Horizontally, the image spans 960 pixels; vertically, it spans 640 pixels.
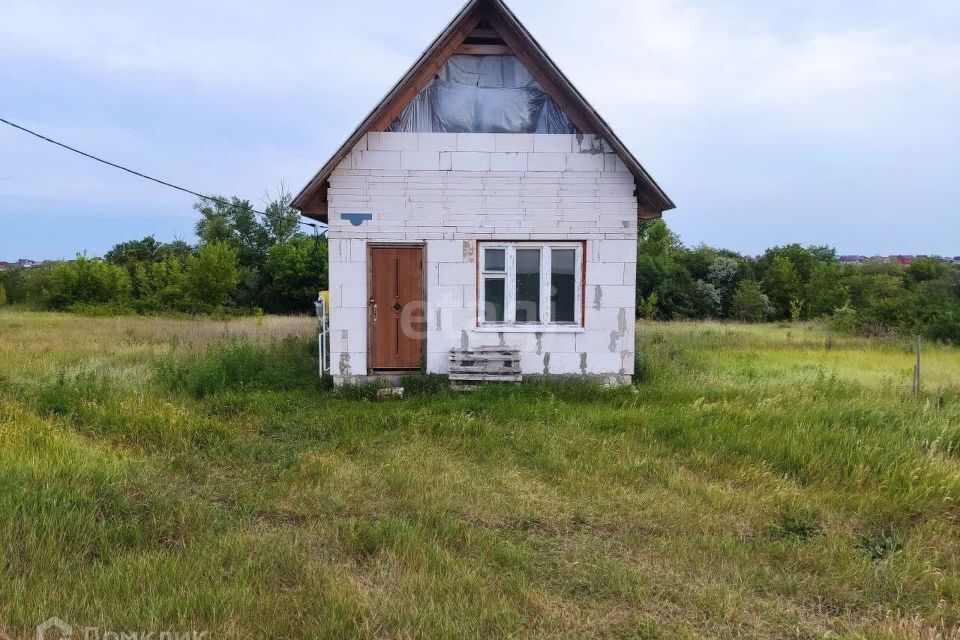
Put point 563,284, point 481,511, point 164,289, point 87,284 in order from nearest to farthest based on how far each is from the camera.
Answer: point 481,511, point 563,284, point 164,289, point 87,284

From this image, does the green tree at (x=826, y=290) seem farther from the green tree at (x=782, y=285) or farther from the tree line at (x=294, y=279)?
the green tree at (x=782, y=285)

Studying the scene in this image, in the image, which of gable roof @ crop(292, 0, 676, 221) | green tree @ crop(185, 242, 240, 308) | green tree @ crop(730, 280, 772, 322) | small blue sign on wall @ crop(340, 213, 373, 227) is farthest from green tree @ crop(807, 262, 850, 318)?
green tree @ crop(185, 242, 240, 308)

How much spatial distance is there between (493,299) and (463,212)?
159 centimetres

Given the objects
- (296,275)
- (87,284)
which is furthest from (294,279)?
(87,284)

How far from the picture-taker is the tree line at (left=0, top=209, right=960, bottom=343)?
37312mm

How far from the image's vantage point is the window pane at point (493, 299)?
10.1 metres

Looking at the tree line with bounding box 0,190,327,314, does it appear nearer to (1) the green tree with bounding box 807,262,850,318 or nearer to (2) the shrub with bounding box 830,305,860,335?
(2) the shrub with bounding box 830,305,860,335

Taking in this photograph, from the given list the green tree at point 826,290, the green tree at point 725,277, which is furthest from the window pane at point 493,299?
the green tree at point 725,277

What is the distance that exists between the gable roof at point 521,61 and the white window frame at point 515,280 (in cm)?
187

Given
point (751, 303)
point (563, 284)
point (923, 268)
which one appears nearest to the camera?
point (563, 284)

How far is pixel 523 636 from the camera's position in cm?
346

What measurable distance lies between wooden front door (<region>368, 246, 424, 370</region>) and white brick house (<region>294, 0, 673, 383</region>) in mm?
24

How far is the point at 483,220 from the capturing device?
9.85m

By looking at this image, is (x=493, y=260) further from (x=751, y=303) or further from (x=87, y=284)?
(x=87, y=284)
